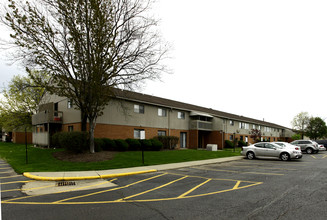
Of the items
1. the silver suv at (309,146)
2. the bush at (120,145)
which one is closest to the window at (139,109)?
the bush at (120,145)

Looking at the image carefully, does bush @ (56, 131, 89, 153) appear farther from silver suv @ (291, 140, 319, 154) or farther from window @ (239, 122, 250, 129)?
window @ (239, 122, 250, 129)

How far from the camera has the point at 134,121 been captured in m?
25.5

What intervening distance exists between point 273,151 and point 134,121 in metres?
14.3

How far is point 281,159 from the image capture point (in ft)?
63.1

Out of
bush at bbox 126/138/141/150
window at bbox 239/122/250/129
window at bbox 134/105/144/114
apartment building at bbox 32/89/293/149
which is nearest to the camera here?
bush at bbox 126/138/141/150

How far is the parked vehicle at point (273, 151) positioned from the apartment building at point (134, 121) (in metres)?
10.5

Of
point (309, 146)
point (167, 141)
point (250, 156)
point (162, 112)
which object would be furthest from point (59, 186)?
point (309, 146)

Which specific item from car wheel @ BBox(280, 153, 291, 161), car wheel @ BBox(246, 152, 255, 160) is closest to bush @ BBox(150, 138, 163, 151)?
car wheel @ BBox(246, 152, 255, 160)

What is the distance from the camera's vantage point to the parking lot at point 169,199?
550cm

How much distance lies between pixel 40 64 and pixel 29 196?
37.0 ft

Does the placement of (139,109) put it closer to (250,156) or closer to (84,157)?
(84,157)

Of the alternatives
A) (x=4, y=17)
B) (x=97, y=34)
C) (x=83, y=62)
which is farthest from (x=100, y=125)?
(x=4, y=17)

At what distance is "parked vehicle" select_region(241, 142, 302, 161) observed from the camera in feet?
61.6

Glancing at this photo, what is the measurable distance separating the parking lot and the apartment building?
6167 millimetres
